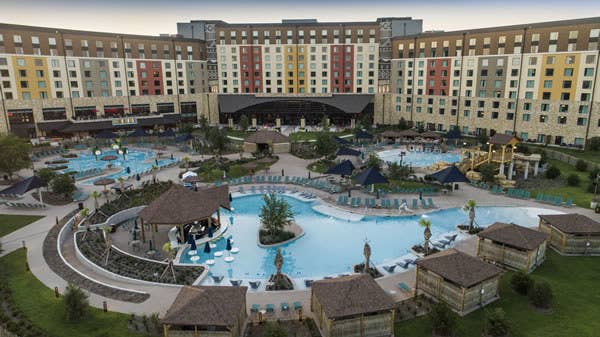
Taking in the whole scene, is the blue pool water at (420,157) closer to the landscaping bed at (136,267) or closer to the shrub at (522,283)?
the shrub at (522,283)

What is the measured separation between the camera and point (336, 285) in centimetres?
1816

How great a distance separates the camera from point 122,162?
183 ft

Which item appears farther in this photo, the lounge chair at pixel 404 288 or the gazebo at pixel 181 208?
the gazebo at pixel 181 208

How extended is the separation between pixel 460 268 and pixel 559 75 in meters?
51.4

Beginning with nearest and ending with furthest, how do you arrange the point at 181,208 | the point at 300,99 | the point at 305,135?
the point at 181,208 < the point at 305,135 < the point at 300,99

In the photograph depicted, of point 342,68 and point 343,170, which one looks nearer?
point 343,170

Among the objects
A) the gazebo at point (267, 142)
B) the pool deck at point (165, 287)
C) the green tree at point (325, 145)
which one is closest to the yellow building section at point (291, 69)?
the gazebo at point (267, 142)

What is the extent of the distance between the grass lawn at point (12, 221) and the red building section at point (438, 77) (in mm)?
64450

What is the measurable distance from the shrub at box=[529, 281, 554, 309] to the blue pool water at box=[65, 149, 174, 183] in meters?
44.6

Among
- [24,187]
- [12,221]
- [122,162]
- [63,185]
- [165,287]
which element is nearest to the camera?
[165,287]

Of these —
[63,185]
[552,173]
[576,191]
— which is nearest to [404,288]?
[576,191]

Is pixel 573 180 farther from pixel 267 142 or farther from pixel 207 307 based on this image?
pixel 207 307

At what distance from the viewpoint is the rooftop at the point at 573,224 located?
2462cm

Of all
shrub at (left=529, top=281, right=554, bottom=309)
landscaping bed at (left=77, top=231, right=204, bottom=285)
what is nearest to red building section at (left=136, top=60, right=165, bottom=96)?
landscaping bed at (left=77, top=231, right=204, bottom=285)
